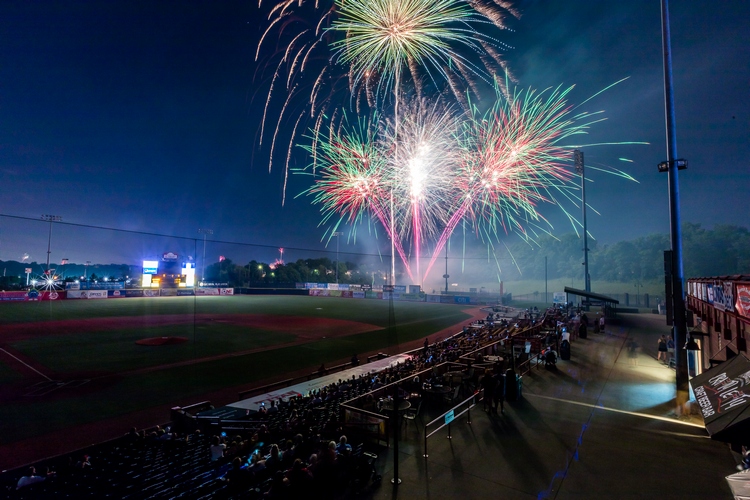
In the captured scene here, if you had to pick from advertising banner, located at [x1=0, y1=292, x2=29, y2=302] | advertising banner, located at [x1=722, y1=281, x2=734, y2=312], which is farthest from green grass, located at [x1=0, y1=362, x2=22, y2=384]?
advertising banner, located at [x1=0, y1=292, x2=29, y2=302]

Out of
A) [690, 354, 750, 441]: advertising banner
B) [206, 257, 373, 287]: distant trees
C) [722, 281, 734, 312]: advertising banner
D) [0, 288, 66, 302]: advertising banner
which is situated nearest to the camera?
[690, 354, 750, 441]: advertising banner

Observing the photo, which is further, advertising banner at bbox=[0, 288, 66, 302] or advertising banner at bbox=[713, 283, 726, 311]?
advertising banner at bbox=[0, 288, 66, 302]

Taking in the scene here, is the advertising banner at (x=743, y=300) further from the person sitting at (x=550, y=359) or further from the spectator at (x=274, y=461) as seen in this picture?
the spectator at (x=274, y=461)

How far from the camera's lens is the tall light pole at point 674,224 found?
11.3 metres

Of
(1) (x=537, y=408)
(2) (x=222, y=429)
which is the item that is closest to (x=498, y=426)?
(1) (x=537, y=408)

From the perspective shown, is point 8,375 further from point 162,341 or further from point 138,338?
point 138,338

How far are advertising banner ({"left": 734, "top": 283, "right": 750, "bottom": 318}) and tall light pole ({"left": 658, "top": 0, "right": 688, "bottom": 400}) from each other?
4.02m

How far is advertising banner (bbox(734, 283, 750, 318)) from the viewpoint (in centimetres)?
722

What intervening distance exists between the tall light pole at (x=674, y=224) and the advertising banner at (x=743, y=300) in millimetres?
4019

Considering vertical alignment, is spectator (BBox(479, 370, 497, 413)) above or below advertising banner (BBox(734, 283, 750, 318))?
below

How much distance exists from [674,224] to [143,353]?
33097 mm

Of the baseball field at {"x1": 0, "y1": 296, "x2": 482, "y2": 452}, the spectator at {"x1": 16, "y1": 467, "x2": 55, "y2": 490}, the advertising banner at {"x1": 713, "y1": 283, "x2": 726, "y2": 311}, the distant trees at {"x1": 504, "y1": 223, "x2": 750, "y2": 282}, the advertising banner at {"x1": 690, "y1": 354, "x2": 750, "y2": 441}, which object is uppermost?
the distant trees at {"x1": 504, "y1": 223, "x2": 750, "y2": 282}

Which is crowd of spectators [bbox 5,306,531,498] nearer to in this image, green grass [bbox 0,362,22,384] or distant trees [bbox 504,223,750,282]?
green grass [bbox 0,362,22,384]

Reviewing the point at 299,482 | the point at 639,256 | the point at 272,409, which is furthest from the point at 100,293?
the point at 639,256
